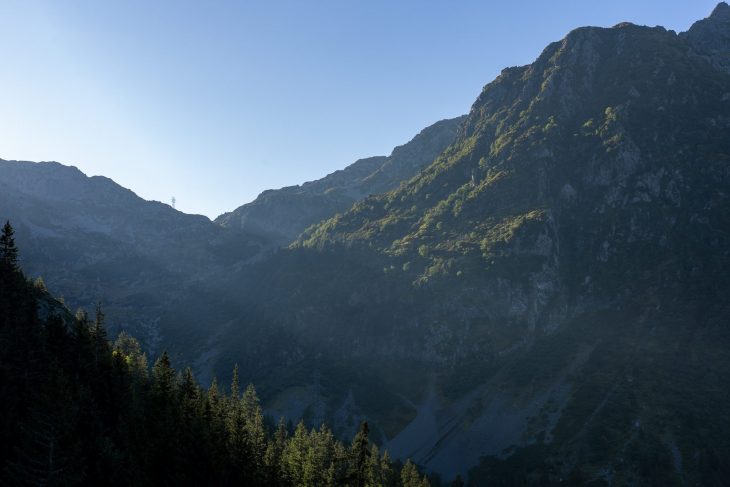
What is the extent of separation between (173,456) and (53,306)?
71391 mm

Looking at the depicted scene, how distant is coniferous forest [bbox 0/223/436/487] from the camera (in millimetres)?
55469

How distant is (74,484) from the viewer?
5575 cm

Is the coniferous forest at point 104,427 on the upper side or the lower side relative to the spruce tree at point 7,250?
lower

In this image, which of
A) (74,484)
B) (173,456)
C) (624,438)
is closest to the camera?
(74,484)

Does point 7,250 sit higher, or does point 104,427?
point 7,250

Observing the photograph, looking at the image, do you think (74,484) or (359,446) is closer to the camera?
(359,446)

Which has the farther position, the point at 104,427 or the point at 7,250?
the point at 7,250

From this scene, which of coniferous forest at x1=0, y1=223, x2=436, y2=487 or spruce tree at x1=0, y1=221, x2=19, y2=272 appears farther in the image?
spruce tree at x1=0, y1=221, x2=19, y2=272

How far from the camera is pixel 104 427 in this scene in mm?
79375

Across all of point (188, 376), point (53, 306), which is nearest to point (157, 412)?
point (188, 376)

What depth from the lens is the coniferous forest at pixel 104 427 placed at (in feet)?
182

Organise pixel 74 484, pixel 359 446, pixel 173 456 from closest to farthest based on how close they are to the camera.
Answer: pixel 359 446 → pixel 74 484 → pixel 173 456

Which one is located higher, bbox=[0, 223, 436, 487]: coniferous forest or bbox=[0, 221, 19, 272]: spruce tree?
bbox=[0, 221, 19, 272]: spruce tree

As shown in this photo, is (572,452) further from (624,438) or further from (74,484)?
(74,484)
